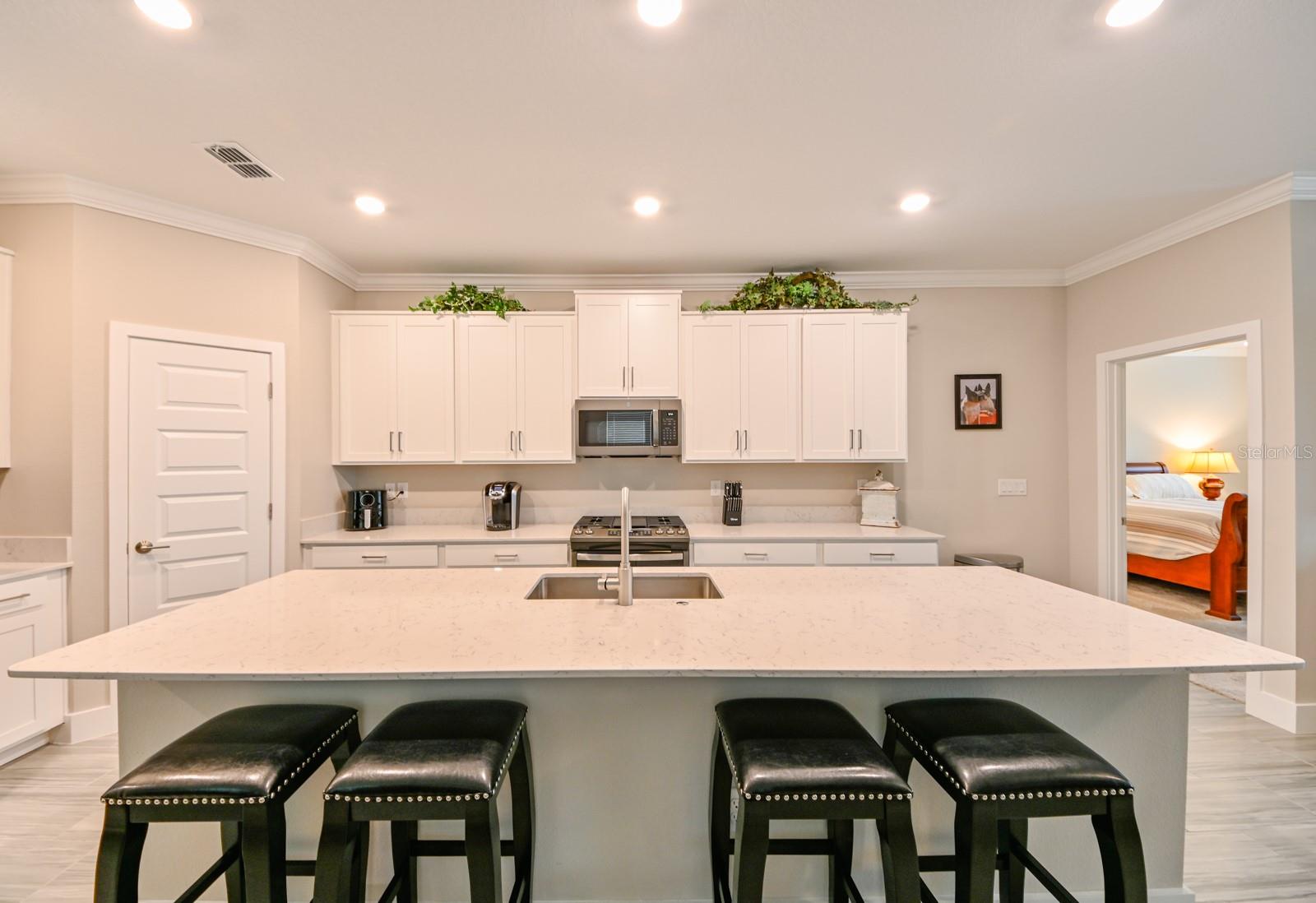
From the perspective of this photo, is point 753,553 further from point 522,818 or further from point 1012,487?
point 522,818

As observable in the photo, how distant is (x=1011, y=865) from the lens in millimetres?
1537

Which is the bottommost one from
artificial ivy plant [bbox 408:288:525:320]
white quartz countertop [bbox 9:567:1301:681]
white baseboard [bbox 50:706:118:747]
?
white baseboard [bbox 50:706:118:747]

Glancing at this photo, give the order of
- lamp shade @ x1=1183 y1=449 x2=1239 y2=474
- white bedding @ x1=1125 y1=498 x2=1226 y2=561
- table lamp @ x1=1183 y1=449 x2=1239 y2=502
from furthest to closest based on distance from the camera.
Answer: lamp shade @ x1=1183 y1=449 x2=1239 y2=474, table lamp @ x1=1183 y1=449 x2=1239 y2=502, white bedding @ x1=1125 y1=498 x2=1226 y2=561

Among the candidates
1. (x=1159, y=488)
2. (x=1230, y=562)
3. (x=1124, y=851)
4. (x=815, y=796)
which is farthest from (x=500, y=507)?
(x=1159, y=488)

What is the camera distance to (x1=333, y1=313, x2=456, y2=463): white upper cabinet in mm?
3746

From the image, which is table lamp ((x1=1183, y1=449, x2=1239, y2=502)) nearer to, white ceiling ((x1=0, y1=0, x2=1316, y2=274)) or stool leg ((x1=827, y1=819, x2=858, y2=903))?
white ceiling ((x1=0, y1=0, x2=1316, y2=274))

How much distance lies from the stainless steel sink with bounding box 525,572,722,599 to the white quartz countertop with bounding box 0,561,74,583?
7.51 feet

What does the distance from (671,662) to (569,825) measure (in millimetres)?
721

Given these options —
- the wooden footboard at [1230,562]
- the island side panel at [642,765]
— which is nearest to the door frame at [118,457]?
the island side panel at [642,765]

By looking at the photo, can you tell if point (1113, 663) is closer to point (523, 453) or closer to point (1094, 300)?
point (523, 453)

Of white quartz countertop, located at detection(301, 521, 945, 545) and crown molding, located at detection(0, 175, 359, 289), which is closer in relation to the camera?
crown molding, located at detection(0, 175, 359, 289)

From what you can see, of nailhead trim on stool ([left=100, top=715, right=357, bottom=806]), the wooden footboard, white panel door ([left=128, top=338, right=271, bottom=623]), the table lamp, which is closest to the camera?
nailhead trim on stool ([left=100, top=715, right=357, bottom=806])

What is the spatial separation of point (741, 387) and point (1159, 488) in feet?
18.6

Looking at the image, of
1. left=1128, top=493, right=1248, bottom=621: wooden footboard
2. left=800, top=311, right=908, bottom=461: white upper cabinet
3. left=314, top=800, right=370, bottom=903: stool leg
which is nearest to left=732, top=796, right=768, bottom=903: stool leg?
left=314, top=800, right=370, bottom=903: stool leg
